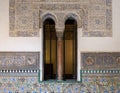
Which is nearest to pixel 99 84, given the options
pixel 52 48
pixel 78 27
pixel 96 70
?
pixel 96 70

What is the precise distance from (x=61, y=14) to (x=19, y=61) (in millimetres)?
1347

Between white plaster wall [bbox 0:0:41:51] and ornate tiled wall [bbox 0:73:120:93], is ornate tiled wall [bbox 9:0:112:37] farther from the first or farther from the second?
ornate tiled wall [bbox 0:73:120:93]

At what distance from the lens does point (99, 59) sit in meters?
4.35

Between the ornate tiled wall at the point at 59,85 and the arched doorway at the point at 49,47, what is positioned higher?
the arched doorway at the point at 49,47

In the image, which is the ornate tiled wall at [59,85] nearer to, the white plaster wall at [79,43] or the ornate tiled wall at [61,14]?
the white plaster wall at [79,43]

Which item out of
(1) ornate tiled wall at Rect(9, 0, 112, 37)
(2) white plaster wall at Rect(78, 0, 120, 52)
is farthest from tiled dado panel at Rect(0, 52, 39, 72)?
(2) white plaster wall at Rect(78, 0, 120, 52)

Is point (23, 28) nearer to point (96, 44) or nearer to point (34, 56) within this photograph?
point (34, 56)

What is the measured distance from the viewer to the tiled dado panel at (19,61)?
4.35m

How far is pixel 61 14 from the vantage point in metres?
4.39

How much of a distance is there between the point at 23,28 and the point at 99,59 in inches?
68.9

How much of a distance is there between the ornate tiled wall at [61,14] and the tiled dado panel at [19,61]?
42cm

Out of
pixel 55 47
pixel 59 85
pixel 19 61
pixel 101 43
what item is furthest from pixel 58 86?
pixel 55 47

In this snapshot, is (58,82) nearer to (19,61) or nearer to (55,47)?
(19,61)

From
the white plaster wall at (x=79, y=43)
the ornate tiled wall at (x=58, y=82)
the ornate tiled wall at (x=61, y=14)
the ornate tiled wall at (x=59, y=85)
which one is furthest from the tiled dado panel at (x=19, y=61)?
the ornate tiled wall at (x=61, y=14)
